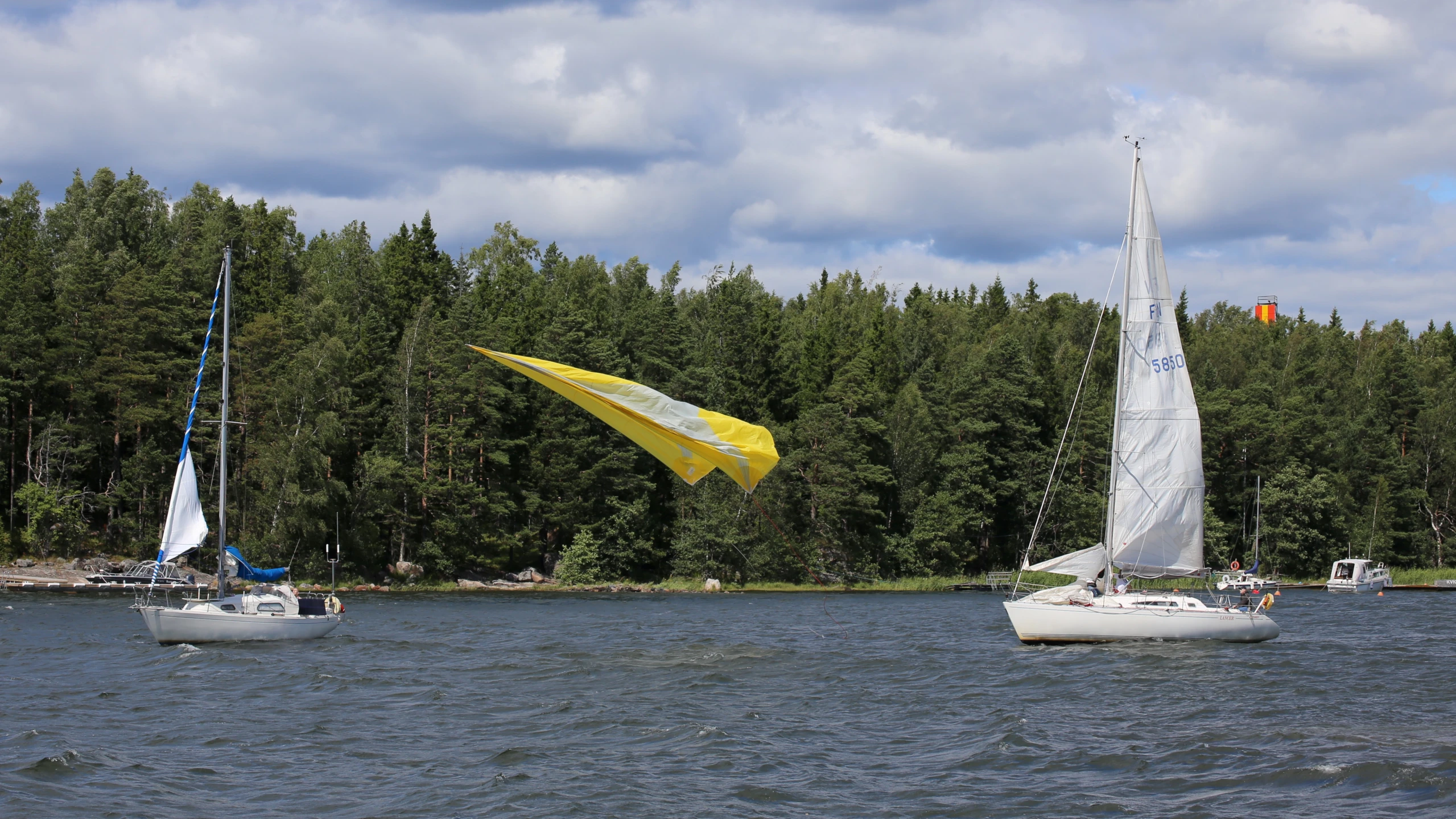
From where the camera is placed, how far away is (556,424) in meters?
81.9

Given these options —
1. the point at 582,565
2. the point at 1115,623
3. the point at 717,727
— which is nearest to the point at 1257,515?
the point at 582,565

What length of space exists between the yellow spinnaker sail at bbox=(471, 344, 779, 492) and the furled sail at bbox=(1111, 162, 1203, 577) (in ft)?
59.0

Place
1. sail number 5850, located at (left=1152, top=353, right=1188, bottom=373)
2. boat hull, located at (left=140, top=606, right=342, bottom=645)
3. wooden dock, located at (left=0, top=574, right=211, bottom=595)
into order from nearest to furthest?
boat hull, located at (left=140, top=606, right=342, bottom=645), sail number 5850, located at (left=1152, top=353, right=1188, bottom=373), wooden dock, located at (left=0, top=574, right=211, bottom=595)

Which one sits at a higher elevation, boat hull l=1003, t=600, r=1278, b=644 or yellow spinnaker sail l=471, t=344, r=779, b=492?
yellow spinnaker sail l=471, t=344, r=779, b=492

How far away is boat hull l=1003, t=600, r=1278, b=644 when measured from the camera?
3659 centimetres

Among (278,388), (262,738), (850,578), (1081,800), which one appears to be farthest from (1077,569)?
(278,388)

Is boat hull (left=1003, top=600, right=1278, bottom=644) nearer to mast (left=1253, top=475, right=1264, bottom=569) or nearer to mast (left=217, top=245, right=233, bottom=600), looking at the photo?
mast (left=217, top=245, right=233, bottom=600)

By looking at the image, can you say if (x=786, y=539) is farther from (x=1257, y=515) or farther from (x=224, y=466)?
(x=1257, y=515)

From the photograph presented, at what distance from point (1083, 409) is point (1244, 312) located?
90.9m

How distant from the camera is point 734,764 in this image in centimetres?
2006

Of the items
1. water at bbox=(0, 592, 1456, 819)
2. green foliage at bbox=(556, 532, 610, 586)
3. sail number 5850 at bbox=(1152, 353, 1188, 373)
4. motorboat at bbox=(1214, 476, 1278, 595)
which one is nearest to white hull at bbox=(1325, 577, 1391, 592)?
motorboat at bbox=(1214, 476, 1278, 595)

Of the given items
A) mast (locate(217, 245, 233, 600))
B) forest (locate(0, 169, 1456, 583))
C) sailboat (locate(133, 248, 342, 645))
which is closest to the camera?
sailboat (locate(133, 248, 342, 645))

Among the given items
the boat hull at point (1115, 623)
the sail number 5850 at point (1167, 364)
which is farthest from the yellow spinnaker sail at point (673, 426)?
the sail number 5850 at point (1167, 364)

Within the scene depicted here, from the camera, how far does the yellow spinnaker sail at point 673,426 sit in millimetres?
24375
